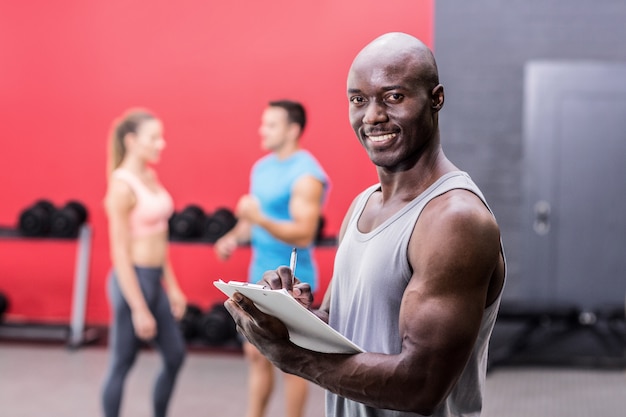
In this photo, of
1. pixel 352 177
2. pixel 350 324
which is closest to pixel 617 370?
pixel 352 177

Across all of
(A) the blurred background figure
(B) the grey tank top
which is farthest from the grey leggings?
(B) the grey tank top

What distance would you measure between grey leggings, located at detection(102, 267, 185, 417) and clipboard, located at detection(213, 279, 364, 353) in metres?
2.13

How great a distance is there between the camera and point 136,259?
11.4 ft

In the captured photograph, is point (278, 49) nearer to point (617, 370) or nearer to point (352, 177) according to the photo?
point (352, 177)

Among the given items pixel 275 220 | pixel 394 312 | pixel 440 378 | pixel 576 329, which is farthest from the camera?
pixel 576 329

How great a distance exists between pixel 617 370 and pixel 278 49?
121 inches

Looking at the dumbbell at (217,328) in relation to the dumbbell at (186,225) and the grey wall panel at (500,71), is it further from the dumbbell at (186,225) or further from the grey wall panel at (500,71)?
the grey wall panel at (500,71)

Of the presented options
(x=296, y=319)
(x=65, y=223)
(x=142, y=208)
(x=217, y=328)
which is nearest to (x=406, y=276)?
(x=296, y=319)

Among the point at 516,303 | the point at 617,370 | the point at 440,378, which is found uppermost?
the point at 440,378

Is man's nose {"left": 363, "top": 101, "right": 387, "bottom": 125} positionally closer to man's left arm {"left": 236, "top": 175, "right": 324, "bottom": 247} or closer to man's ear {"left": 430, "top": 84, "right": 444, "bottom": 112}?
man's ear {"left": 430, "top": 84, "right": 444, "bottom": 112}

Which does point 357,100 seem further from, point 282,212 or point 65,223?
point 65,223

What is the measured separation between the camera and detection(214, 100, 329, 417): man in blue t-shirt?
3246 millimetres

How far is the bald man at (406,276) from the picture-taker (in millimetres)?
1162

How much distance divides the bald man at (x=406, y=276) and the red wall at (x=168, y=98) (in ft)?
14.2
